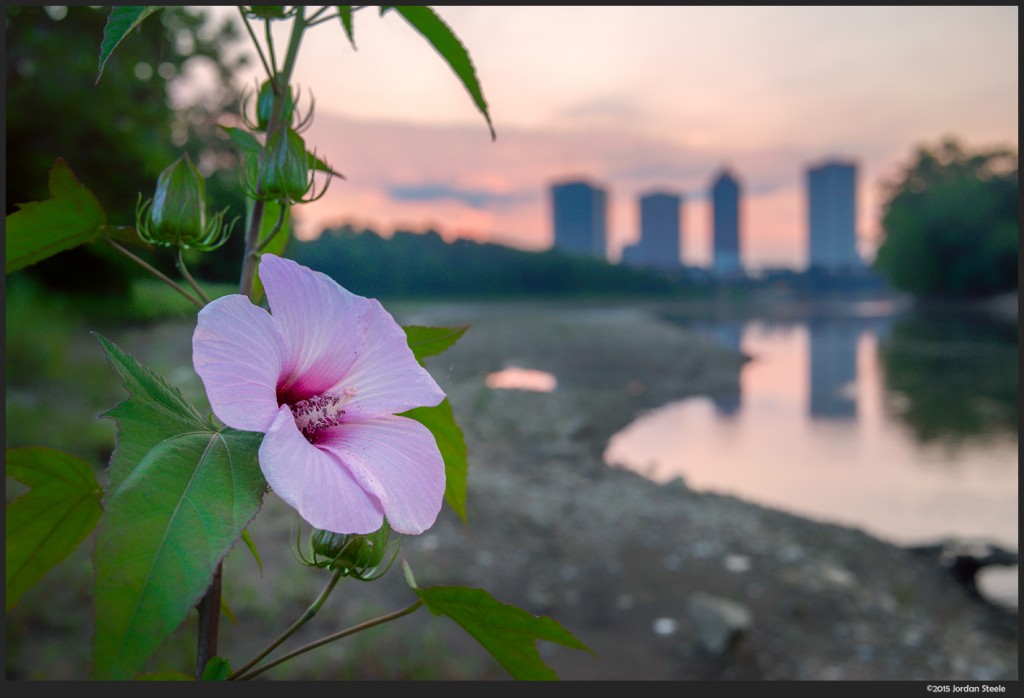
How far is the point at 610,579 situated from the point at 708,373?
42.2 ft

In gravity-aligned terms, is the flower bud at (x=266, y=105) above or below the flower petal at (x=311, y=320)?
above

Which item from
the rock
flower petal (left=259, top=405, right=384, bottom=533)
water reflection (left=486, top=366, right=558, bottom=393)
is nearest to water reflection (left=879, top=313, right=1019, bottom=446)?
water reflection (left=486, top=366, right=558, bottom=393)

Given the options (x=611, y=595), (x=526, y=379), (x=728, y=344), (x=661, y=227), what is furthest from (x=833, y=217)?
(x=611, y=595)

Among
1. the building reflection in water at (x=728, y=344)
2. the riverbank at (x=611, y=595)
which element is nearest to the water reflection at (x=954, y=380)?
the building reflection in water at (x=728, y=344)

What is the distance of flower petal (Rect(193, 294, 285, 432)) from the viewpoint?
1.34 feet

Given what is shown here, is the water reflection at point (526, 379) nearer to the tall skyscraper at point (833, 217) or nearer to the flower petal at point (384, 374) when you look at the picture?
the flower petal at point (384, 374)

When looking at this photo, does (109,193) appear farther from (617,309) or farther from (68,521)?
(617,309)

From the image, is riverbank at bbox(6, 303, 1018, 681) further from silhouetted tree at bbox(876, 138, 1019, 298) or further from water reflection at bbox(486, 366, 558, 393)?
silhouetted tree at bbox(876, 138, 1019, 298)

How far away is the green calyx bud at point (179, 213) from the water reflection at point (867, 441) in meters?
8.03

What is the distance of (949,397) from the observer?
14.6m

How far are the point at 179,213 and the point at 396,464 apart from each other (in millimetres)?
299

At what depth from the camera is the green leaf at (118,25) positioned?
0.52 m

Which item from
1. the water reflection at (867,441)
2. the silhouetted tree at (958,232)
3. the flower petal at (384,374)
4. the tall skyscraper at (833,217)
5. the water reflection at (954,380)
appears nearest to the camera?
the flower petal at (384,374)

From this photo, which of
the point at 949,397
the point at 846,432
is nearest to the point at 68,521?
the point at 846,432
